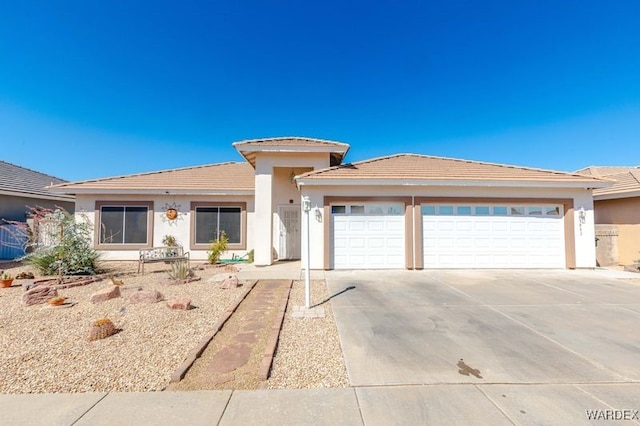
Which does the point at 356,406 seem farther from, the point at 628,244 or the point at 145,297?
the point at 628,244

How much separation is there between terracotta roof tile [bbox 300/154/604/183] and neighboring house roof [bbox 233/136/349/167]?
87 cm

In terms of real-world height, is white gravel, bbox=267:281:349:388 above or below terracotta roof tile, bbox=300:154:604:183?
below

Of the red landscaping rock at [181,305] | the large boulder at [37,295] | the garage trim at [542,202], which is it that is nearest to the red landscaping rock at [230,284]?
the red landscaping rock at [181,305]

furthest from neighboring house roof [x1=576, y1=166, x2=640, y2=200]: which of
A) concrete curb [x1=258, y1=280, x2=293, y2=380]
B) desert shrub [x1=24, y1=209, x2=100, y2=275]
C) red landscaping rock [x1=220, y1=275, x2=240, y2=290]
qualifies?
desert shrub [x1=24, y1=209, x2=100, y2=275]

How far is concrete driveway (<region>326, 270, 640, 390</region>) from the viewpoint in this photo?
144 inches

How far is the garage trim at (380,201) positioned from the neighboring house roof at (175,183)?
482 cm

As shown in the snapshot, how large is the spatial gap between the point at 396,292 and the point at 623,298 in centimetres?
528

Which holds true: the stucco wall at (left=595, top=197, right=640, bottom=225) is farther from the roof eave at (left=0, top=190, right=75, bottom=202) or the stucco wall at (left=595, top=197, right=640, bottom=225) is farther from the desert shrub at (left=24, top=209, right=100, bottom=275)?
the roof eave at (left=0, top=190, right=75, bottom=202)

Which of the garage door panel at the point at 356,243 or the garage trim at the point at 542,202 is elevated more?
the garage trim at the point at 542,202

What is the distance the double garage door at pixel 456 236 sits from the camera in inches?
426

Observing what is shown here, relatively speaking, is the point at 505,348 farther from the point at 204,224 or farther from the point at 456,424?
the point at 204,224

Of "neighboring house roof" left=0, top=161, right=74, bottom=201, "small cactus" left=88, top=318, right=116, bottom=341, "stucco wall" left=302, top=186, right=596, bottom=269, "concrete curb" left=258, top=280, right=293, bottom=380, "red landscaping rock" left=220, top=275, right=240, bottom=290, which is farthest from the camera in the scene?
"neighboring house roof" left=0, top=161, right=74, bottom=201

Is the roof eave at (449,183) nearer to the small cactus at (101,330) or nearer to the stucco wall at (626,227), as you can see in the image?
the stucco wall at (626,227)

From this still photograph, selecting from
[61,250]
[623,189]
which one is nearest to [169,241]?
[61,250]
